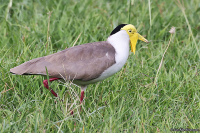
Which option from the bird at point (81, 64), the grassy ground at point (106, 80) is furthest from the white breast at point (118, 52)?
the grassy ground at point (106, 80)

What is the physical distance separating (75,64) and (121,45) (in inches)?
26.9

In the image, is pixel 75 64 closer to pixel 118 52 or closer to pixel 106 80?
pixel 118 52

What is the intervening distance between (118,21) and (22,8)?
76.5 inches

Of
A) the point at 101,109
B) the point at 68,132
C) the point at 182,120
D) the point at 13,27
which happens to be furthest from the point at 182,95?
the point at 13,27

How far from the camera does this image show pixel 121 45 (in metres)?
4.41

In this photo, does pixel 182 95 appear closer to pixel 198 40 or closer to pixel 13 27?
pixel 198 40

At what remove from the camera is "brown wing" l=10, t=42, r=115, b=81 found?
4137mm

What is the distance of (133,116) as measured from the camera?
3979mm

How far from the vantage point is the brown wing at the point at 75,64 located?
414 centimetres

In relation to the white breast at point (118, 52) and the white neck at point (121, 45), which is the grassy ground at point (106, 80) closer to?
the white breast at point (118, 52)

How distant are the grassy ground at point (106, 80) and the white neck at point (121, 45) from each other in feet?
1.50

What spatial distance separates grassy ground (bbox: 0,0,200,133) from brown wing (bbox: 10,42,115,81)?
0.21 metres

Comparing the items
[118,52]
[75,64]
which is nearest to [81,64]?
[75,64]

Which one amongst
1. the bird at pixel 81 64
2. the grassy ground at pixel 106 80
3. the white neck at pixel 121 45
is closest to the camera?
the grassy ground at pixel 106 80
